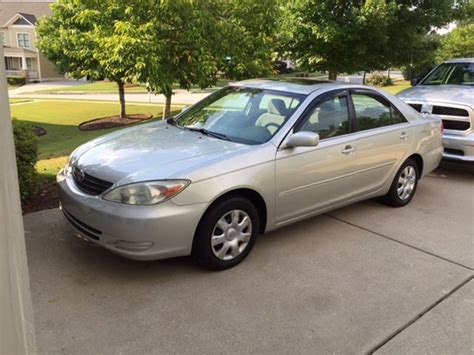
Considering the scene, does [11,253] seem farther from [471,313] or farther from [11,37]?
[11,37]

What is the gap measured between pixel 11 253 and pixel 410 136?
4.85 metres

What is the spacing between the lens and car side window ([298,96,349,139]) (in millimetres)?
4418

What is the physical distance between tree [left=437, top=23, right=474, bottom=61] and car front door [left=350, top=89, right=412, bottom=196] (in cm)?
2811

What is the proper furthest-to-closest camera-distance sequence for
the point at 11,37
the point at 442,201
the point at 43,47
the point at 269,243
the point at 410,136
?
the point at 11,37 < the point at 43,47 < the point at 442,201 < the point at 410,136 < the point at 269,243

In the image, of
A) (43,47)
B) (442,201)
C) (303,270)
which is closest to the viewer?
(303,270)

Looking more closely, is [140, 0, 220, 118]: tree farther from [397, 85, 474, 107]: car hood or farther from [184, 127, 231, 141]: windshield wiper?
[397, 85, 474, 107]: car hood

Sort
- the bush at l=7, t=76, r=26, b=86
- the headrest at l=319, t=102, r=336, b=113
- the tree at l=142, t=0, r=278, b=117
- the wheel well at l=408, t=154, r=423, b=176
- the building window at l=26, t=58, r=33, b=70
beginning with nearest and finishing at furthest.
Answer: the headrest at l=319, t=102, r=336, b=113 → the wheel well at l=408, t=154, r=423, b=176 → the tree at l=142, t=0, r=278, b=117 → the bush at l=7, t=76, r=26, b=86 → the building window at l=26, t=58, r=33, b=70

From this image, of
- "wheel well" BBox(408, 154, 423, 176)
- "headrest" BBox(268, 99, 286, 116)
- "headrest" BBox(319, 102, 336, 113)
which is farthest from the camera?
"wheel well" BBox(408, 154, 423, 176)

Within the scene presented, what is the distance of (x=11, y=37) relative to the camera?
55.9m

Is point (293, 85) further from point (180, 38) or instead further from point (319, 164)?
point (180, 38)

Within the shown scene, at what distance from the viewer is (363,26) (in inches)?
347

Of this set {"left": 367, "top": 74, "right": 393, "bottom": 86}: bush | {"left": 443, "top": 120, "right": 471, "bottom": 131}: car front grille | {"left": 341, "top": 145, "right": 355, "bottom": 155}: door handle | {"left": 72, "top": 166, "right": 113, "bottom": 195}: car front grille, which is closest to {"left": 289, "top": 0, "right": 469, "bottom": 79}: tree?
{"left": 443, "top": 120, "right": 471, "bottom": 131}: car front grille

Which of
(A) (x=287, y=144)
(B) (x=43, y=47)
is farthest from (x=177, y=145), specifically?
(B) (x=43, y=47)

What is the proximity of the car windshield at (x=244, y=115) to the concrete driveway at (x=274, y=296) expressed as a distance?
1074 mm
